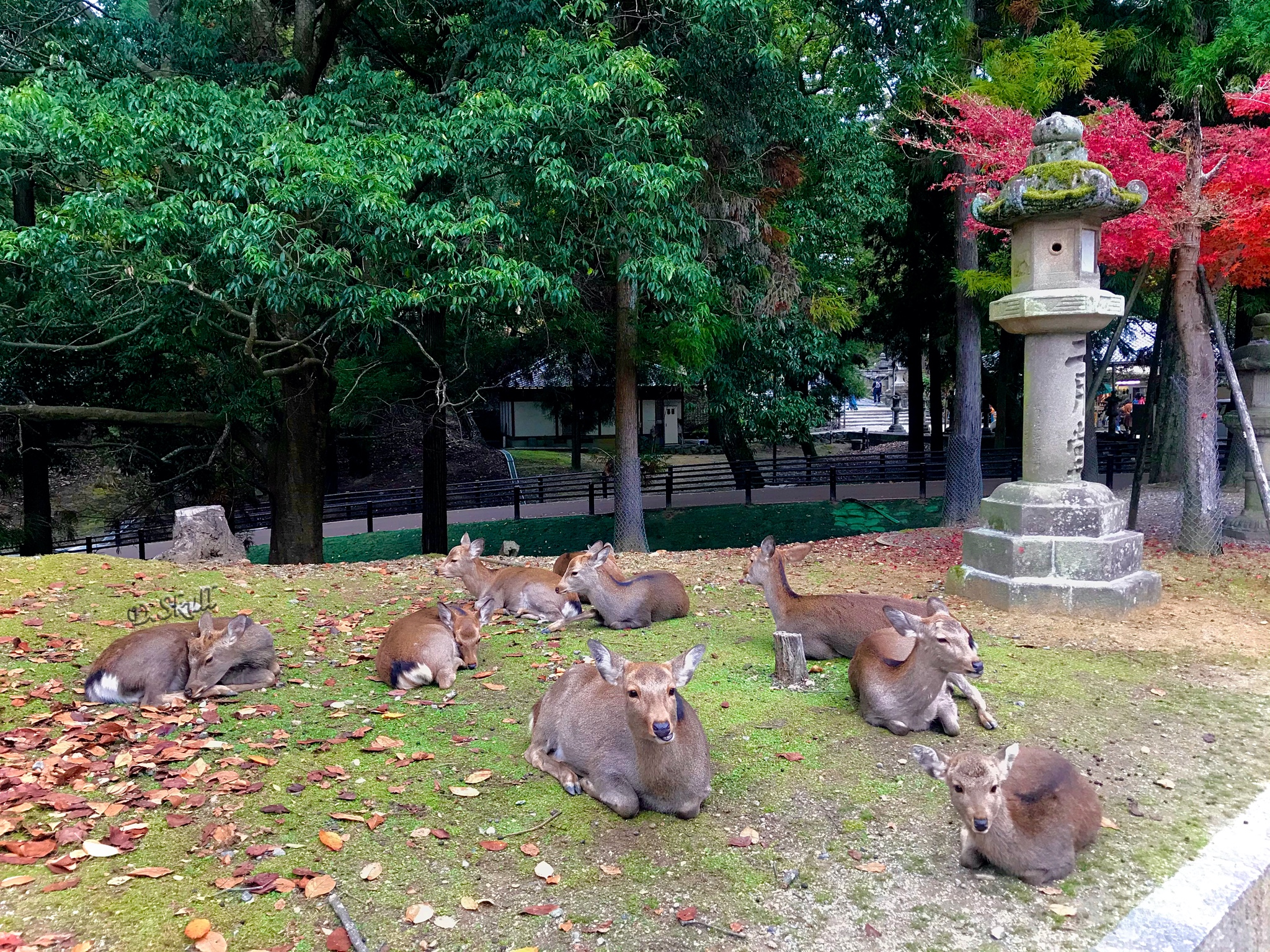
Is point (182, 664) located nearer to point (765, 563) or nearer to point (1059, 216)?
point (765, 563)

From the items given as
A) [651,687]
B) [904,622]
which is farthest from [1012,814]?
[651,687]

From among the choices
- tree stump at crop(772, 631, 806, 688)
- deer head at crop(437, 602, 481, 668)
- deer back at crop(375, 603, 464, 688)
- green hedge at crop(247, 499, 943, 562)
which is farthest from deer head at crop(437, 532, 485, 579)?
green hedge at crop(247, 499, 943, 562)

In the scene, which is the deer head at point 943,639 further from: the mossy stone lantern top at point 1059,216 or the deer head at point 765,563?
the mossy stone lantern top at point 1059,216

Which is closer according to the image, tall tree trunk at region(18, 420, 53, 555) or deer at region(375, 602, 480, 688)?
deer at region(375, 602, 480, 688)

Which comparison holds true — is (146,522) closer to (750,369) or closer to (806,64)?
(750,369)

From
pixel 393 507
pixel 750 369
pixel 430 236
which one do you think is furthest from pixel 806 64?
pixel 393 507

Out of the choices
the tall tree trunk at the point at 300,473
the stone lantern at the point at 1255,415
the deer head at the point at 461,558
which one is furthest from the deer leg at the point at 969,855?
the tall tree trunk at the point at 300,473

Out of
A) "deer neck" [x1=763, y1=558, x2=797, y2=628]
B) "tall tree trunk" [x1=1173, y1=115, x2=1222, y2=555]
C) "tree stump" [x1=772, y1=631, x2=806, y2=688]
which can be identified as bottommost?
"tree stump" [x1=772, y1=631, x2=806, y2=688]

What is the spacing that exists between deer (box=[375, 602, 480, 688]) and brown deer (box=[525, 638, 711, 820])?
1.68 meters

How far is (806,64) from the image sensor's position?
16438 mm

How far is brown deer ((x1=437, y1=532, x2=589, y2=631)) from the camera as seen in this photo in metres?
8.17

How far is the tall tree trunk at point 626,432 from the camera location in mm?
14336

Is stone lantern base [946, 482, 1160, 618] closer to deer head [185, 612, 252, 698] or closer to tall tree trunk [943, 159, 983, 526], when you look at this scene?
deer head [185, 612, 252, 698]

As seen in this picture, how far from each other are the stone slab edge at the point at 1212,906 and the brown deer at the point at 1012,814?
0.34m
